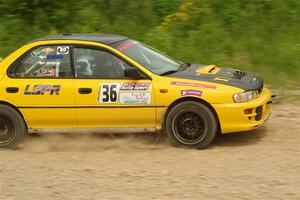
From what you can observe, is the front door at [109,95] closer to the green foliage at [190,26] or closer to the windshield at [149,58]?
the windshield at [149,58]

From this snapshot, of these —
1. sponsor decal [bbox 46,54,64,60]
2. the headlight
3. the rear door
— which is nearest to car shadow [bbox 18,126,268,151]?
the rear door

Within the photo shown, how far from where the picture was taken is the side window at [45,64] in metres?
7.30

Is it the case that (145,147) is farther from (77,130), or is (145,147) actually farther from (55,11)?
(55,11)

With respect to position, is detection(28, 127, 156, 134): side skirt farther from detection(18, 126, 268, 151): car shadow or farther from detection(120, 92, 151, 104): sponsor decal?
detection(120, 92, 151, 104): sponsor decal

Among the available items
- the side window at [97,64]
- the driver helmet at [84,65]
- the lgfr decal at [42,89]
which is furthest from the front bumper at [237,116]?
the lgfr decal at [42,89]

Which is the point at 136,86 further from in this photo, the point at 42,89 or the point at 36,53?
the point at 36,53

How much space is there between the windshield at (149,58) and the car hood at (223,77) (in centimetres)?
23

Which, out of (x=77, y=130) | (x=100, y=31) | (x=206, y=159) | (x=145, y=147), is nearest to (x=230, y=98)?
(x=206, y=159)

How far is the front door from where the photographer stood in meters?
6.99

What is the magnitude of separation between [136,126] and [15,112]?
172 cm

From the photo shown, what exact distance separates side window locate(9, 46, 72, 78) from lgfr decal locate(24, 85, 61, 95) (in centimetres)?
17

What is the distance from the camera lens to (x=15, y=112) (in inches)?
289

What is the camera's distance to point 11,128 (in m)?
7.43

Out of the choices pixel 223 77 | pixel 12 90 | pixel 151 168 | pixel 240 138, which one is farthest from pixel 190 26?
pixel 151 168
